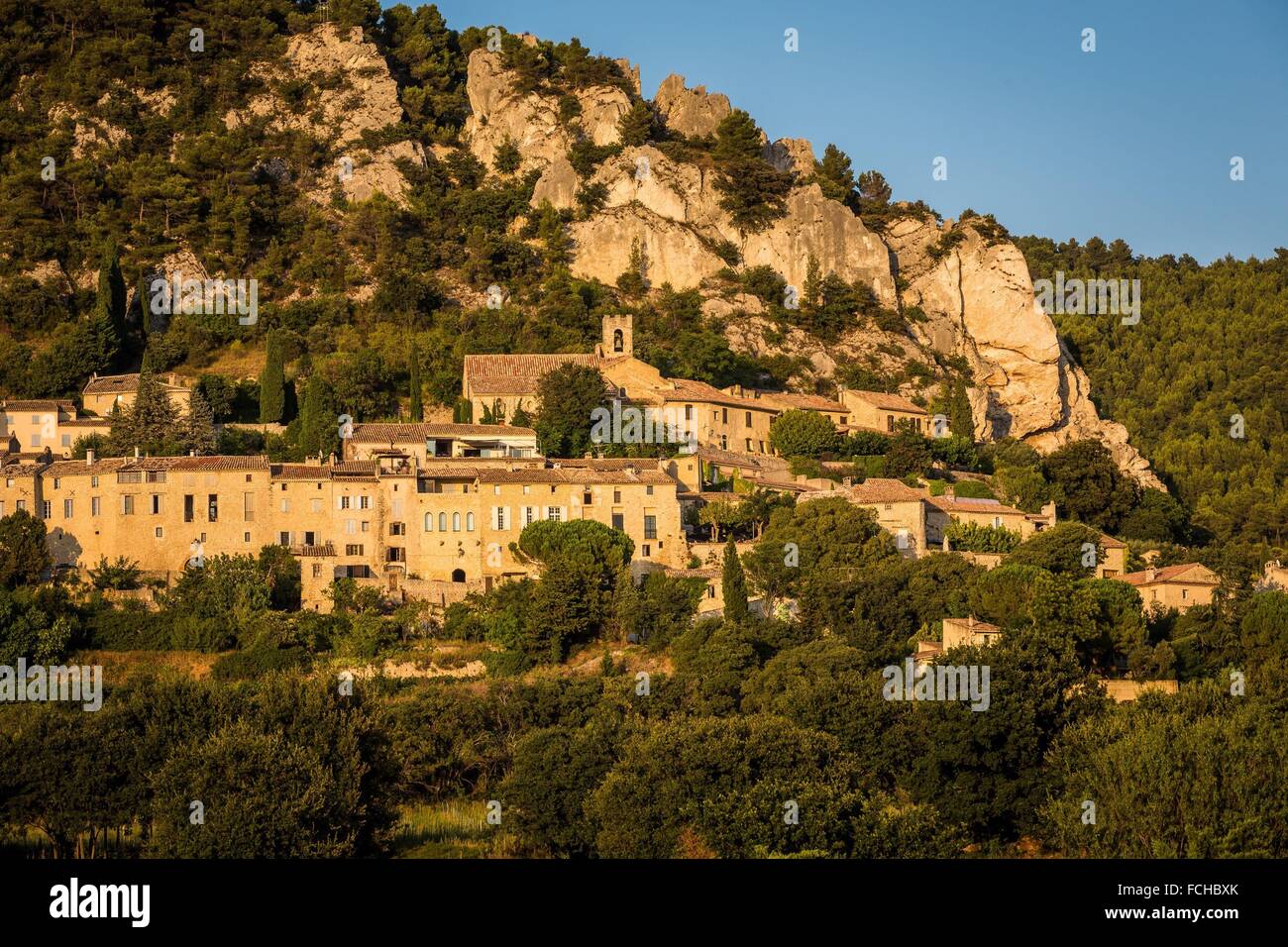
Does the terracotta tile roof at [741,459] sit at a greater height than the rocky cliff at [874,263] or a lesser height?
lesser

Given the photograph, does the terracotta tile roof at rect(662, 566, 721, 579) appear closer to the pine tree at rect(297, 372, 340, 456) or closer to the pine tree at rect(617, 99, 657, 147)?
the pine tree at rect(297, 372, 340, 456)

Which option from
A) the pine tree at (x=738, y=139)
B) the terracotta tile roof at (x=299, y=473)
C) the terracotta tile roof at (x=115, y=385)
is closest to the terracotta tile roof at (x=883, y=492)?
the terracotta tile roof at (x=299, y=473)

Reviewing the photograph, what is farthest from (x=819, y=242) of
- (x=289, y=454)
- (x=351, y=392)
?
(x=289, y=454)

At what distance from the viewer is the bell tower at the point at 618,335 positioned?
68188mm

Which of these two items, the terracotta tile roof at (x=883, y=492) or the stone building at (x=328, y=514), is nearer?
the stone building at (x=328, y=514)

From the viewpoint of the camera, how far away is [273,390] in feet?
198

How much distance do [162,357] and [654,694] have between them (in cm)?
3080

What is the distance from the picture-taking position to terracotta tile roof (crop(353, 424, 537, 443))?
53.4m

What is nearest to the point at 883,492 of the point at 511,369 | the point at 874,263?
the point at 511,369

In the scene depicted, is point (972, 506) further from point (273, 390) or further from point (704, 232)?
point (704, 232)

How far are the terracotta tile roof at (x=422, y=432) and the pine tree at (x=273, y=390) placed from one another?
5583 millimetres

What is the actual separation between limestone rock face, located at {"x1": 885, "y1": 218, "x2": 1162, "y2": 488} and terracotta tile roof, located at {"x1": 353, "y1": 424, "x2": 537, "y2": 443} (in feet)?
79.6

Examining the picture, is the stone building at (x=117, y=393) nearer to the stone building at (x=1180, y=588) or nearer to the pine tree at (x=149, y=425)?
the pine tree at (x=149, y=425)
